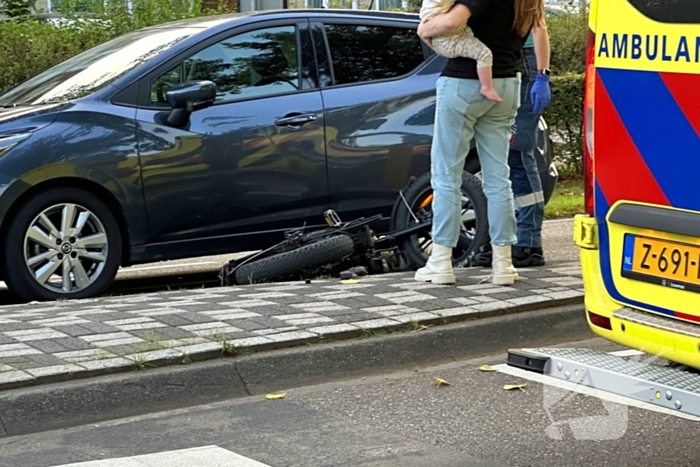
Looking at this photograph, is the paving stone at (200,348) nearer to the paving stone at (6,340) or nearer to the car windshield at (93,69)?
the paving stone at (6,340)

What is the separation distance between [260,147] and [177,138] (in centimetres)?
52

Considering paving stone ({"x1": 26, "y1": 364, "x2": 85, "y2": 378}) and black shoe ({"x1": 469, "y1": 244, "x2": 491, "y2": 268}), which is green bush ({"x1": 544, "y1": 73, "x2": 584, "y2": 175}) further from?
paving stone ({"x1": 26, "y1": 364, "x2": 85, "y2": 378})

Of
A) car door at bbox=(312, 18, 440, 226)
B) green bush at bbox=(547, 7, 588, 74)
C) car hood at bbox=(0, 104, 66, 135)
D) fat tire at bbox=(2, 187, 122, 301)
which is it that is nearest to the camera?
fat tire at bbox=(2, 187, 122, 301)

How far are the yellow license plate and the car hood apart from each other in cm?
401

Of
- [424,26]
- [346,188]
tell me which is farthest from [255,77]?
[424,26]

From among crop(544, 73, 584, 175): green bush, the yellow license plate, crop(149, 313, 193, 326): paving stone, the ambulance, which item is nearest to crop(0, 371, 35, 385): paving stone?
crop(149, 313, 193, 326): paving stone

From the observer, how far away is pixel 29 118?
6926mm

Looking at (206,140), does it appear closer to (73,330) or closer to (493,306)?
(73,330)

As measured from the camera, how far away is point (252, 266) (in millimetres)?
7199

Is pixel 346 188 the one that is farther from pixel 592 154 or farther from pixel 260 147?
pixel 592 154

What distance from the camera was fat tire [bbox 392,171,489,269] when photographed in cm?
724

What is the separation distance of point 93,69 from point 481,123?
255 cm

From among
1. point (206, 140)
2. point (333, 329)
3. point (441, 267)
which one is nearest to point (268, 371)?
point (333, 329)

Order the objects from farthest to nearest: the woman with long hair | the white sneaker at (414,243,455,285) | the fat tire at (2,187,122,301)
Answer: the fat tire at (2,187,122,301) < the white sneaker at (414,243,455,285) < the woman with long hair
